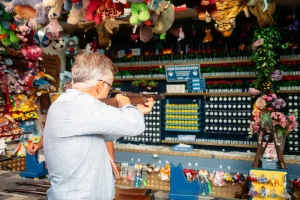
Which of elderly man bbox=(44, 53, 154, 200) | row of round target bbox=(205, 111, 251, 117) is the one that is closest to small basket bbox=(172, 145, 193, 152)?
row of round target bbox=(205, 111, 251, 117)

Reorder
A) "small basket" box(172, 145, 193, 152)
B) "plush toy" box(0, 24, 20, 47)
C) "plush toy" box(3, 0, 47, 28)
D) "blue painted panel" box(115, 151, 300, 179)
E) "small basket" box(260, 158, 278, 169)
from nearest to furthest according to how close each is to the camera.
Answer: "plush toy" box(3, 0, 47, 28) < "plush toy" box(0, 24, 20, 47) < "small basket" box(260, 158, 278, 169) < "blue painted panel" box(115, 151, 300, 179) < "small basket" box(172, 145, 193, 152)

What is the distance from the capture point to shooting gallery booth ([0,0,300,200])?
4.62 meters

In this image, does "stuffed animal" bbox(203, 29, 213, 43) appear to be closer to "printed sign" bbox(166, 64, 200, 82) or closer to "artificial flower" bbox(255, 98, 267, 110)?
"printed sign" bbox(166, 64, 200, 82)

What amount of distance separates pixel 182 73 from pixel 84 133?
476 centimetres

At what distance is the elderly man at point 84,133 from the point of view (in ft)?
5.15

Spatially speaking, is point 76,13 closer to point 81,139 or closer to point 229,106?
point 81,139

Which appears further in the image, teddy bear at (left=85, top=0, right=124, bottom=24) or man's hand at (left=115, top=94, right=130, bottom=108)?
teddy bear at (left=85, top=0, right=124, bottom=24)

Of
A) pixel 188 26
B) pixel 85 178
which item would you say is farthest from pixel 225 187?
pixel 85 178

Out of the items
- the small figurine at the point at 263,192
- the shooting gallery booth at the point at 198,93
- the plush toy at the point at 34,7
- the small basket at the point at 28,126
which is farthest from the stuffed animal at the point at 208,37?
the small basket at the point at 28,126

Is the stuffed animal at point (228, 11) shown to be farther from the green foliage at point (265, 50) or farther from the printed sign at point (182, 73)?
the printed sign at point (182, 73)

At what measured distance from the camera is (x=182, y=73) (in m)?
6.20

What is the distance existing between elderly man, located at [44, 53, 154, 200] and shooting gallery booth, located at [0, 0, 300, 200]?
2443mm

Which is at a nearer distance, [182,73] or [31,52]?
[31,52]

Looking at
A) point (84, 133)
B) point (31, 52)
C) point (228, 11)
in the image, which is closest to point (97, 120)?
point (84, 133)
